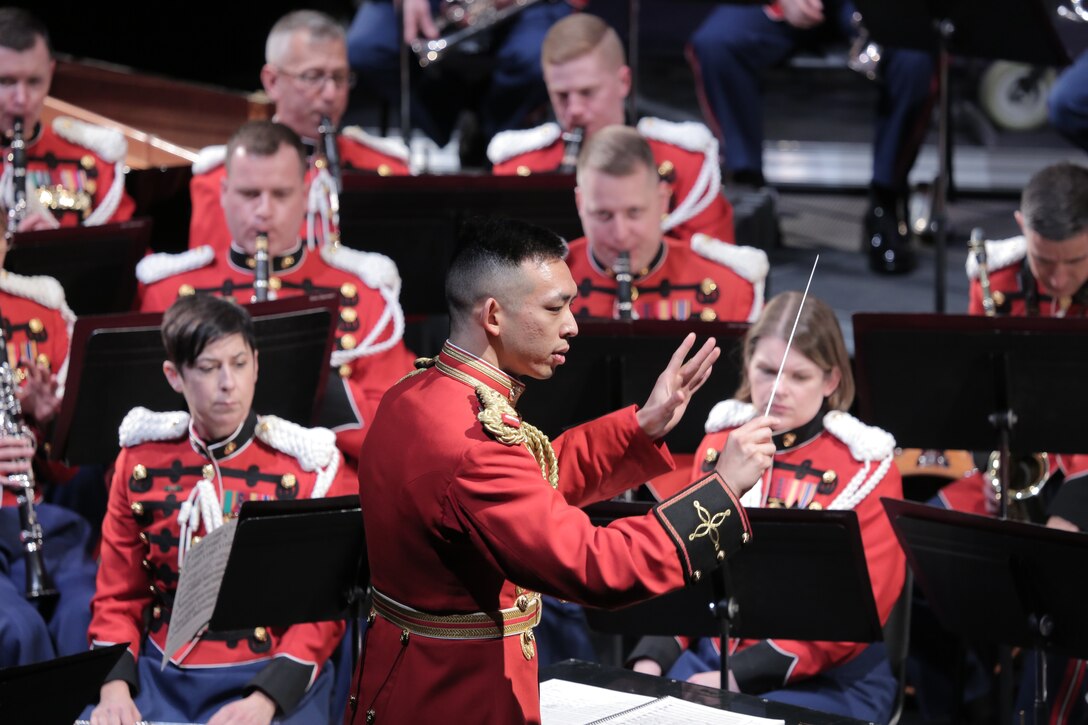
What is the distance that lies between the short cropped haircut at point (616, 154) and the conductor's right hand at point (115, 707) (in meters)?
1.91

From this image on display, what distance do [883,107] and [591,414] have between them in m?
2.85

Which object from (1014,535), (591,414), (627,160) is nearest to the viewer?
(1014,535)

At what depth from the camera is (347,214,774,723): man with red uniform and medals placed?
222cm

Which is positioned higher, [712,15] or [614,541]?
[712,15]

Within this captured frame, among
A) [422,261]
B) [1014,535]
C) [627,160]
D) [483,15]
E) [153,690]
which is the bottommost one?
[153,690]

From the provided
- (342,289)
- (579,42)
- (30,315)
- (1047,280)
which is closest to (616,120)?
(579,42)

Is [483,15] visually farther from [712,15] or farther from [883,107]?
[883,107]

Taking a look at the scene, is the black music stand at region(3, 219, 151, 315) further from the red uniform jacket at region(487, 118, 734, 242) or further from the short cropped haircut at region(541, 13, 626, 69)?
the short cropped haircut at region(541, 13, 626, 69)

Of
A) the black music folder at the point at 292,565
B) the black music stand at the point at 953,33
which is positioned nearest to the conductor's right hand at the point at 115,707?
the black music folder at the point at 292,565

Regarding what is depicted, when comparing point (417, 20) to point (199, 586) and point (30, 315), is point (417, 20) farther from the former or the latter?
point (199, 586)

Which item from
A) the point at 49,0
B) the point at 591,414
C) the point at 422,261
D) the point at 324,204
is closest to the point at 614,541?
the point at 591,414

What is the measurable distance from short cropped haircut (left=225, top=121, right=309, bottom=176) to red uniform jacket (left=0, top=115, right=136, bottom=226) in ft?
3.58

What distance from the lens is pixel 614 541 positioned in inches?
87.5

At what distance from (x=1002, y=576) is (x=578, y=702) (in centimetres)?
98
